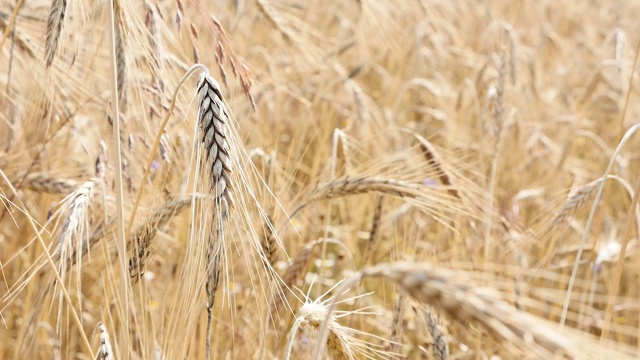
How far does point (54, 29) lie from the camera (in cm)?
121

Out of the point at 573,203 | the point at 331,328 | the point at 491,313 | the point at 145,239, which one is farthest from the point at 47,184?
the point at 491,313

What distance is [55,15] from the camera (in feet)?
4.05

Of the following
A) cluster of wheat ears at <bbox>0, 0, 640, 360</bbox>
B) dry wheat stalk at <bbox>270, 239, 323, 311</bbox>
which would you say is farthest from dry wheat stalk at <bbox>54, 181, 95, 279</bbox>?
dry wheat stalk at <bbox>270, 239, 323, 311</bbox>

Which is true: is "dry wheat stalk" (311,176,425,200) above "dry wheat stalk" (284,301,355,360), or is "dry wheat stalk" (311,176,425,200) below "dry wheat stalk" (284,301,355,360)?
above

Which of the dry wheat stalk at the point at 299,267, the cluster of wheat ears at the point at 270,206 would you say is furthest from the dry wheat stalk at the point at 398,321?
the dry wheat stalk at the point at 299,267

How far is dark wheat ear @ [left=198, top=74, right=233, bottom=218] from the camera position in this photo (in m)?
1.00

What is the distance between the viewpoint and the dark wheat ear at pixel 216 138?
1.00 m

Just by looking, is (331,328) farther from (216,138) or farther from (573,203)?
(573,203)

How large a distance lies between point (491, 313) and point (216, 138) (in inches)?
20.0

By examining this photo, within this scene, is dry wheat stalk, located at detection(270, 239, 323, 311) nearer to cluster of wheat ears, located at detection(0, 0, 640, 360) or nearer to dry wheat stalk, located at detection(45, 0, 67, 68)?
cluster of wheat ears, located at detection(0, 0, 640, 360)

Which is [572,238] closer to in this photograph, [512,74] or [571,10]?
[512,74]

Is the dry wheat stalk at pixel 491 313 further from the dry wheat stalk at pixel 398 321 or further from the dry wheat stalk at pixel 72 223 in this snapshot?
the dry wheat stalk at pixel 398 321

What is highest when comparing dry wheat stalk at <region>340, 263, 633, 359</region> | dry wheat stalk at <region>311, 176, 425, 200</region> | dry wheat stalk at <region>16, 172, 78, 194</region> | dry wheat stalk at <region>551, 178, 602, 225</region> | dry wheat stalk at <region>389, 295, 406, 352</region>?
dry wheat stalk at <region>551, 178, 602, 225</region>

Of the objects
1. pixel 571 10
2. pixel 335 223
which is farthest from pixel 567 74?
pixel 335 223
